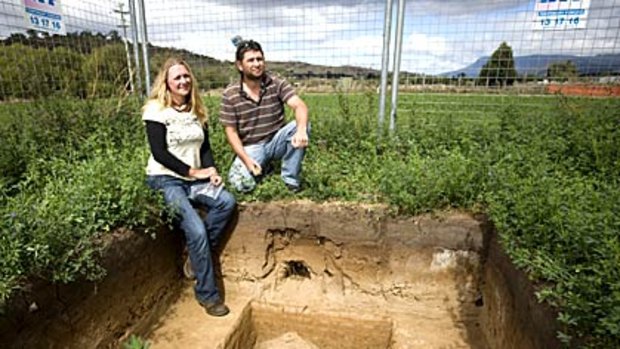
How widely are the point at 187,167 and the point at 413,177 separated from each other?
5.81 ft

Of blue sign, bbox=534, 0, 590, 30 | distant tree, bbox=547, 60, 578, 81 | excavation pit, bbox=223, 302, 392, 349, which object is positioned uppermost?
blue sign, bbox=534, 0, 590, 30

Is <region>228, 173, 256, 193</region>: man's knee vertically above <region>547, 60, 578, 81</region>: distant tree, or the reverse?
<region>547, 60, 578, 81</region>: distant tree

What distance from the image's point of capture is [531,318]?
196 centimetres

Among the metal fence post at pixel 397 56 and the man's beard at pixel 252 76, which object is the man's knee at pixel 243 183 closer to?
the man's beard at pixel 252 76

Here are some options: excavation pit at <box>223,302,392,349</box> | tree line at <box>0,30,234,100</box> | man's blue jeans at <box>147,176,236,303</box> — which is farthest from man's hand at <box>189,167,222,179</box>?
tree line at <box>0,30,234,100</box>

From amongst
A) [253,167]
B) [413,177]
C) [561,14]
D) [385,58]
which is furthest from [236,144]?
[561,14]

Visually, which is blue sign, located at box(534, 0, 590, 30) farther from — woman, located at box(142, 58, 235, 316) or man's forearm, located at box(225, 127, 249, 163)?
woman, located at box(142, 58, 235, 316)

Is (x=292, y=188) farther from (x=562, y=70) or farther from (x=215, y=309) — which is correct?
(x=562, y=70)

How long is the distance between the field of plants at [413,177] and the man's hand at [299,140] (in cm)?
37

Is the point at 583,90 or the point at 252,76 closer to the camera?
the point at 252,76

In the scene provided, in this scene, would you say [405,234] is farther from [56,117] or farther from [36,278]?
[56,117]

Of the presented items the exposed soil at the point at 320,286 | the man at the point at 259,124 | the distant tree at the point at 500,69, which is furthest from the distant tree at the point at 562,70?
the man at the point at 259,124

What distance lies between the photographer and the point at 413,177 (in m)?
3.15

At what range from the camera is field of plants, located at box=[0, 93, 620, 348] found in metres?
1.91
